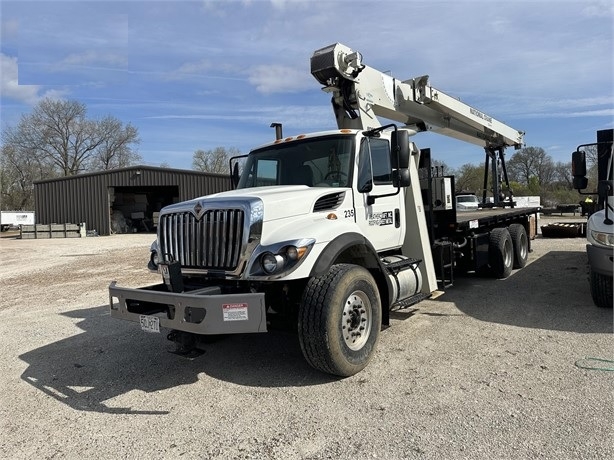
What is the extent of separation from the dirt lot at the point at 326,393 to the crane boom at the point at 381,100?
3.05 metres

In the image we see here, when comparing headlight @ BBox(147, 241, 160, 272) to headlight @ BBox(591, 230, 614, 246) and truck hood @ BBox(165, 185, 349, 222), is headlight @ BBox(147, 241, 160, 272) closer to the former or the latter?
truck hood @ BBox(165, 185, 349, 222)

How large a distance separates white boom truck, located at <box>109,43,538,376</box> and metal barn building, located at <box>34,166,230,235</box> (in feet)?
76.2

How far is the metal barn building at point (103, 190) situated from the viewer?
96.4 feet

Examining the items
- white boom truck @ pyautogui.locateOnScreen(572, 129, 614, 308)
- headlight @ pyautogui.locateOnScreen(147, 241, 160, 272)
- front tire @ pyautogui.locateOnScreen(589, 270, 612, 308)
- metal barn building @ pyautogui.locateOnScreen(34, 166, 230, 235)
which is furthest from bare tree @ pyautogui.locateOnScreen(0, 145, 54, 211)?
front tire @ pyautogui.locateOnScreen(589, 270, 612, 308)

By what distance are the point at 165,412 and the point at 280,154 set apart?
3170 millimetres

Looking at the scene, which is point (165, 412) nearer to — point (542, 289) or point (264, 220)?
point (264, 220)

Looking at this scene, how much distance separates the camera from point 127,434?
10.8 feet

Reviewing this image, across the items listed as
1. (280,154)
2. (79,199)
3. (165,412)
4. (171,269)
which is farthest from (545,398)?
(79,199)

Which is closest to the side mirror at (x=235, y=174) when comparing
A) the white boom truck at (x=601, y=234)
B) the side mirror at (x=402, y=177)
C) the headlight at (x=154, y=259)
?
the headlight at (x=154, y=259)

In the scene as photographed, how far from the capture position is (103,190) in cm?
2967

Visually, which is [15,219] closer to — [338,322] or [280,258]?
[280,258]

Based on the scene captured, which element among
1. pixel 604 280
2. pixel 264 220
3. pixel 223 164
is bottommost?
pixel 604 280

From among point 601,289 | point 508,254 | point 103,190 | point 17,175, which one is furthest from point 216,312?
point 17,175

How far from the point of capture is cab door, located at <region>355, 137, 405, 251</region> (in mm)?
4980
